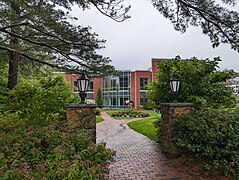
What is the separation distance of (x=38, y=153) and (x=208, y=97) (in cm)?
433

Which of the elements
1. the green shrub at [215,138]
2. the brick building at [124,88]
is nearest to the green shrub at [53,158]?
the green shrub at [215,138]

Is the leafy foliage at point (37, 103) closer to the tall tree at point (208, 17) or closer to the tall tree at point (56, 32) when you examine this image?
the tall tree at point (56, 32)

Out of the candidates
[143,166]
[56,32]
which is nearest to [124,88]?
[56,32]

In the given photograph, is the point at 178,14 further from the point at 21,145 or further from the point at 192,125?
the point at 21,145

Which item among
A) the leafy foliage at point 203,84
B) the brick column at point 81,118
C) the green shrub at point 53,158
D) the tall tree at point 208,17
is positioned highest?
the tall tree at point 208,17

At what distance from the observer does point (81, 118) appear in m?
4.08

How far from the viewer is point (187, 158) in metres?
3.92

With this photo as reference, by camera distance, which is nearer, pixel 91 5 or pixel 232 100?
pixel 91 5

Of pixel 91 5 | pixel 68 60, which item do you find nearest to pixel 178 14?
pixel 91 5

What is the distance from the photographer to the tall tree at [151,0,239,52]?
4.28m

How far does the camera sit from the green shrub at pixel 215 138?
326 cm

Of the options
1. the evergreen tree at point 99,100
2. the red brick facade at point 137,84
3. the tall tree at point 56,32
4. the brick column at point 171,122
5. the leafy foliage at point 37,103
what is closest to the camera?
the brick column at point 171,122

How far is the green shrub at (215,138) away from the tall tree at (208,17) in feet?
6.69

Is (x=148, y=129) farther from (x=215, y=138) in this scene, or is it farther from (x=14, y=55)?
(x=14, y=55)
